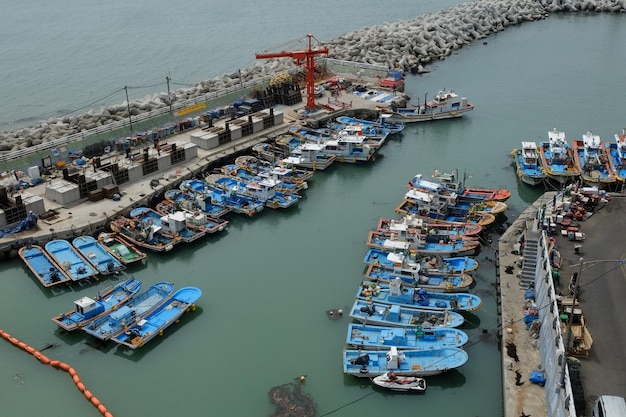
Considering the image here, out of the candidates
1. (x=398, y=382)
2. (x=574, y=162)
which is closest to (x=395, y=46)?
(x=574, y=162)

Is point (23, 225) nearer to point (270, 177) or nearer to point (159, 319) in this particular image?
point (159, 319)

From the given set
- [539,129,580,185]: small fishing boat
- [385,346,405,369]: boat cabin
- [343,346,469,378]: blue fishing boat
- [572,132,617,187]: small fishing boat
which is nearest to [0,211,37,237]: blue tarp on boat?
[343,346,469,378]: blue fishing boat

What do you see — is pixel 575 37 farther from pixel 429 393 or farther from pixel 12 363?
pixel 12 363

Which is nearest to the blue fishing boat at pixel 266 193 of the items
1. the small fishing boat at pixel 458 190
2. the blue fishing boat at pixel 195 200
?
the blue fishing boat at pixel 195 200

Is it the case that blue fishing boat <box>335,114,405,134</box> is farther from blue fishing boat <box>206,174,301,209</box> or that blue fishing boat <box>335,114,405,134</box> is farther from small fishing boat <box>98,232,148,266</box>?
small fishing boat <box>98,232,148,266</box>

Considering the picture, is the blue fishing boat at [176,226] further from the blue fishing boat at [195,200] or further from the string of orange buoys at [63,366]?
the string of orange buoys at [63,366]
